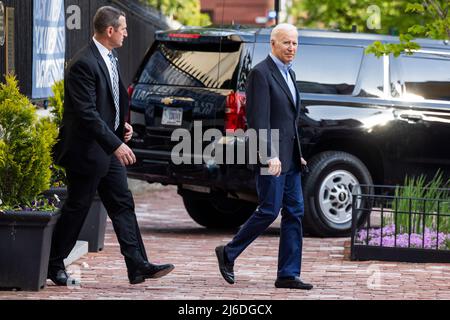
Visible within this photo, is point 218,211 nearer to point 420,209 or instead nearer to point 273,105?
point 420,209

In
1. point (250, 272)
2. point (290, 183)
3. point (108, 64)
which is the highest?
point (108, 64)

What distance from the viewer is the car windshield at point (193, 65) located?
13.2m

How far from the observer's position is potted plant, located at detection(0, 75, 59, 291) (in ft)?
30.1

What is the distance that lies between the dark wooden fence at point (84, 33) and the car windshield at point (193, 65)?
0.93 meters

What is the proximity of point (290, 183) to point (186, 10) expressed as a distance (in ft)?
45.3

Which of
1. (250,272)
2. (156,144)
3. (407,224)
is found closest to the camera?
(250,272)

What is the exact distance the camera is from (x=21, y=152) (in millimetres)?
9359

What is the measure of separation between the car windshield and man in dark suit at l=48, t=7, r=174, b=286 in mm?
3525

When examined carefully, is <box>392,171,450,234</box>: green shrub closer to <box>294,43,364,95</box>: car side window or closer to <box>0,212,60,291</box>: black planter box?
<box>294,43,364,95</box>: car side window

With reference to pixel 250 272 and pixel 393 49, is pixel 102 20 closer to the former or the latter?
pixel 250 272

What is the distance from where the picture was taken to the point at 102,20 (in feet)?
31.2
